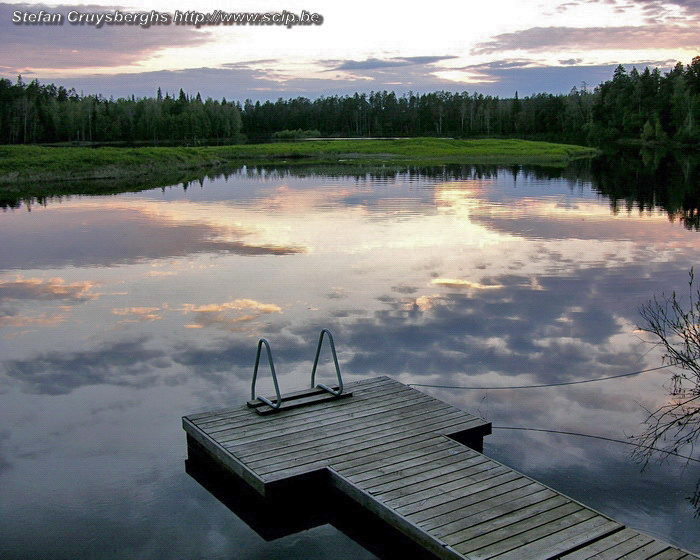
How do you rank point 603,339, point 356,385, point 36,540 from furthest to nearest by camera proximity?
point 603,339 → point 356,385 → point 36,540

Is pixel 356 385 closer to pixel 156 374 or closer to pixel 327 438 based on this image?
pixel 327 438

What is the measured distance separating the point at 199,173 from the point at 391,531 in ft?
235

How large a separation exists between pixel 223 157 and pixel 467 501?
10457 centimetres

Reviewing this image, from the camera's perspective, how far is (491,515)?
938 cm

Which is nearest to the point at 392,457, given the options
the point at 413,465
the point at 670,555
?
the point at 413,465

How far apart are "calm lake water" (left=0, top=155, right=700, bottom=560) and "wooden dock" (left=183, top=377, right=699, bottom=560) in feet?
2.31

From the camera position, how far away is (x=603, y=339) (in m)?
17.8

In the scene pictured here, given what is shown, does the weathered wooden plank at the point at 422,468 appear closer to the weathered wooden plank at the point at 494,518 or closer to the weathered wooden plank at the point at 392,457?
the weathered wooden plank at the point at 392,457

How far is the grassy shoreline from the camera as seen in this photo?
70000mm

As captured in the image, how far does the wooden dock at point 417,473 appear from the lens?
28.9 ft

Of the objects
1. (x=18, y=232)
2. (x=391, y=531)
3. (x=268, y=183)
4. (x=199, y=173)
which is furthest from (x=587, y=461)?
Answer: (x=199, y=173)

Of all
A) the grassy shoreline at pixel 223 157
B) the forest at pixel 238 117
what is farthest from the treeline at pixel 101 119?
the grassy shoreline at pixel 223 157

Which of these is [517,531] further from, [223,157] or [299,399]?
[223,157]

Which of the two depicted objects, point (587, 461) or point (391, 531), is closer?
point (391, 531)
